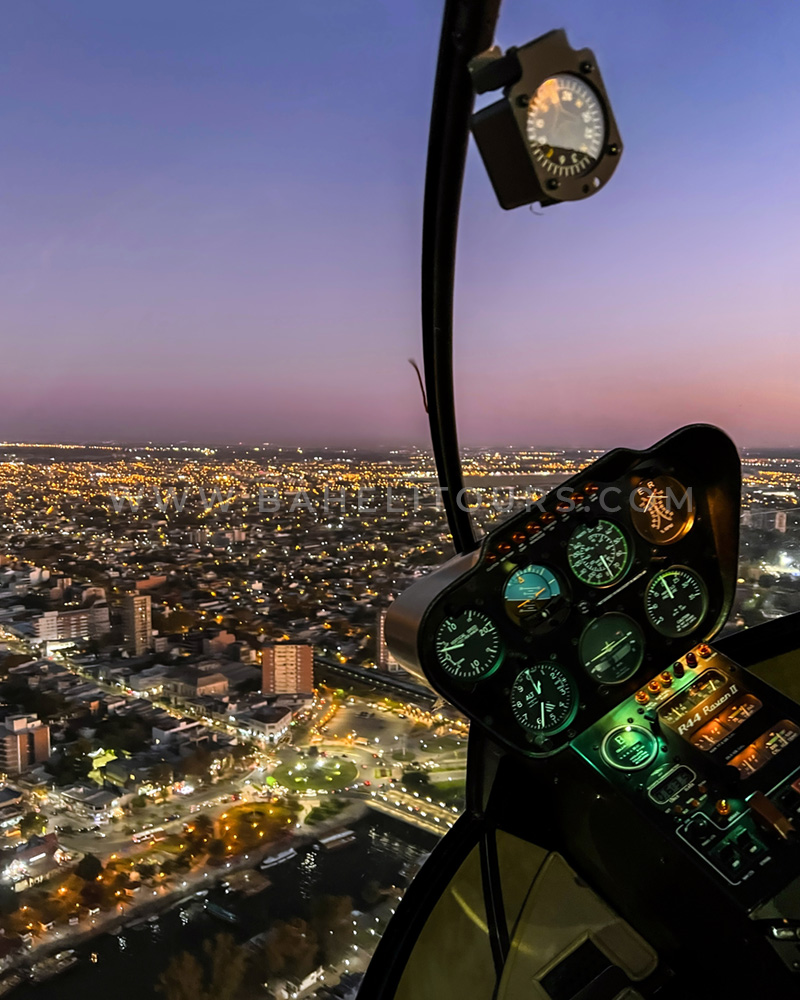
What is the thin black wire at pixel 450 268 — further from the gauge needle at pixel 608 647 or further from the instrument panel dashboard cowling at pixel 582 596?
the gauge needle at pixel 608 647

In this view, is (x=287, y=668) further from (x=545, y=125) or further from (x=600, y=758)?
(x=545, y=125)

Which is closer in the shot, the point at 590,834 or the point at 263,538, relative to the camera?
the point at 590,834

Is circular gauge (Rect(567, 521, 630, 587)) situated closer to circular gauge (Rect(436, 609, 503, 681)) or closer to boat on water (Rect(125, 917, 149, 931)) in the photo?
circular gauge (Rect(436, 609, 503, 681))

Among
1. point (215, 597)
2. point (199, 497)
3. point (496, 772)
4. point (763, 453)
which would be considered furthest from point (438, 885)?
point (199, 497)

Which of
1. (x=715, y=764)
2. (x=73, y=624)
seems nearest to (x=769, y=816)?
(x=715, y=764)

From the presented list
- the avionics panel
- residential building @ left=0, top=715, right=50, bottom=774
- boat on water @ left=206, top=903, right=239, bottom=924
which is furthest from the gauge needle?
residential building @ left=0, top=715, right=50, bottom=774

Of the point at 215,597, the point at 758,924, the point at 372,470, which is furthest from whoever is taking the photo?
the point at 215,597

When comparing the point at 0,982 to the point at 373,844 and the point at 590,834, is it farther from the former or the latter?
the point at 590,834
